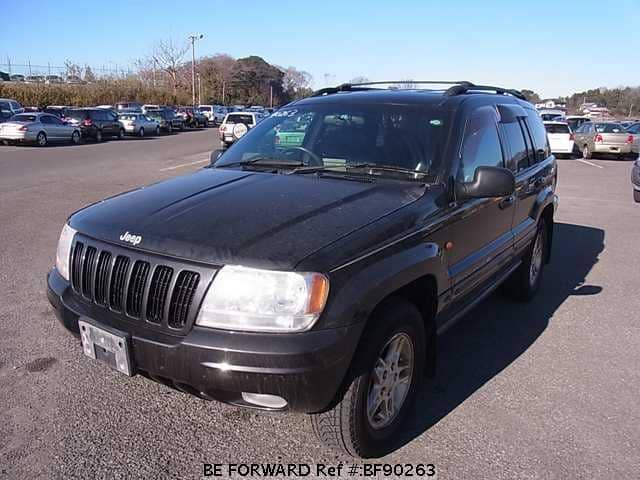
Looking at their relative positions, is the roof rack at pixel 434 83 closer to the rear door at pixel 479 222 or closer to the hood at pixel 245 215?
the rear door at pixel 479 222

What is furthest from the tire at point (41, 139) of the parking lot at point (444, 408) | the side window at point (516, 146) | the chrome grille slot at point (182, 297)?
the chrome grille slot at point (182, 297)

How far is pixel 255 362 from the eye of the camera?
7.58ft

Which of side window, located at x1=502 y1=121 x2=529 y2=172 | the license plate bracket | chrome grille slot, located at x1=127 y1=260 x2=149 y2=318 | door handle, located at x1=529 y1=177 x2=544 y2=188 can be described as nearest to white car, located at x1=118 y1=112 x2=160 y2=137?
door handle, located at x1=529 y1=177 x2=544 y2=188

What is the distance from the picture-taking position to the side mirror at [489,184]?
10.6 feet

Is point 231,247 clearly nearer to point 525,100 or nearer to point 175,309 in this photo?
point 175,309

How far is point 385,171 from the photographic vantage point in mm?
3479

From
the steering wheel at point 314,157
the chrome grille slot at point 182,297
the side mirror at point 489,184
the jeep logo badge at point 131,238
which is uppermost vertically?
the steering wheel at point 314,157

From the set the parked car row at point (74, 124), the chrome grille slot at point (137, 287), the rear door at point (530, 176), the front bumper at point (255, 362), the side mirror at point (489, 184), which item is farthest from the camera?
the parked car row at point (74, 124)

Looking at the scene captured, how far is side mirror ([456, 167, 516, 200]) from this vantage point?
3.25m

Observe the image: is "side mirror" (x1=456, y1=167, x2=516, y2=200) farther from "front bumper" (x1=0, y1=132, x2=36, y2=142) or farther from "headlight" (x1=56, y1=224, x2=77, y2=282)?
"front bumper" (x1=0, y1=132, x2=36, y2=142)

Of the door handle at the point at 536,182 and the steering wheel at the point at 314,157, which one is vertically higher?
the steering wheel at the point at 314,157

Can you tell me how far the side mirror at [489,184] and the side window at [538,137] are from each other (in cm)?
218

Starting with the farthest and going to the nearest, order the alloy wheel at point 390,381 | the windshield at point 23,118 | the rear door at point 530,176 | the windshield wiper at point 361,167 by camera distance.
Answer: the windshield at point 23,118 → the rear door at point 530,176 → the windshield wiper at point 361,167 → the alloy wheel at point 390,381

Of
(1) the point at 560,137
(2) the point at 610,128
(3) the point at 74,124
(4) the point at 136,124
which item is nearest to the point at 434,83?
(1) the point at 560,137
